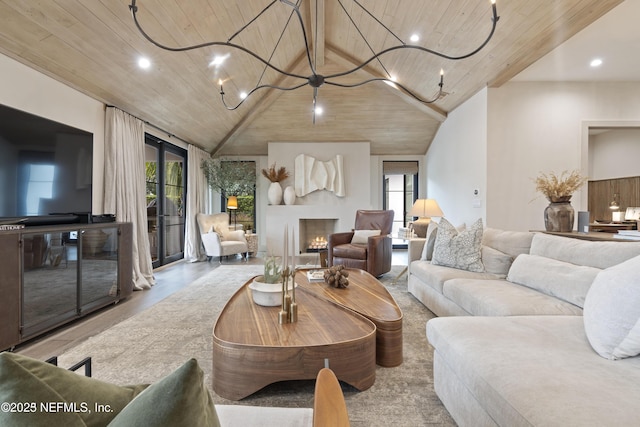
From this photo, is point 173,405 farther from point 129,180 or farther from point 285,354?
point 129,180

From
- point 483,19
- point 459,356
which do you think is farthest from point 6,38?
point 483,19

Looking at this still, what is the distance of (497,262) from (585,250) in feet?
2.66

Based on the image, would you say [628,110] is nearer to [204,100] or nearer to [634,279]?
[634,279]

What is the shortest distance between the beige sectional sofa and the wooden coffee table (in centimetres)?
39

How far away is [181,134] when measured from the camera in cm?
580

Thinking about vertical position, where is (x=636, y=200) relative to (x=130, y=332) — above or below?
above

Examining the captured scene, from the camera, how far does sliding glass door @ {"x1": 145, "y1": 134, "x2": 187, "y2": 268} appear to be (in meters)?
5.36

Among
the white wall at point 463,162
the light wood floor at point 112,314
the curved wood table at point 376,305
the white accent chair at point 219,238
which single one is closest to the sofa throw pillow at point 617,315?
the curved wood table at point 376,305

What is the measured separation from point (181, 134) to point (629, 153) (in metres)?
8.83

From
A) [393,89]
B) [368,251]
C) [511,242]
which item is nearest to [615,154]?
[393,89]

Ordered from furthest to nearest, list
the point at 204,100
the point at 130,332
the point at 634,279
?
the point at 204,100 < the point at 130,332 < the point at 634,279

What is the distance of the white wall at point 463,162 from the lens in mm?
4598

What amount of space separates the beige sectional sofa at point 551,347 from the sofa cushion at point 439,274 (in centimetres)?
46

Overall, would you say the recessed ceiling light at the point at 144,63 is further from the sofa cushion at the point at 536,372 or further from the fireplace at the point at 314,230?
the fireplace at the point at 314,230
